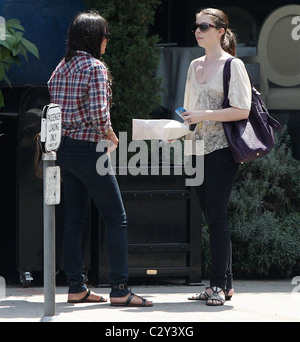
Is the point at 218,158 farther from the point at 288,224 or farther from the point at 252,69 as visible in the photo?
the point at 252,69

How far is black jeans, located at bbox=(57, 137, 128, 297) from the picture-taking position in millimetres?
5402

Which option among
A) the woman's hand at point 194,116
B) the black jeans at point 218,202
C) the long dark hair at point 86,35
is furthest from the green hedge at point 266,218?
the long dark hair at point 86,35

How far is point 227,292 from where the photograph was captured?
587cm

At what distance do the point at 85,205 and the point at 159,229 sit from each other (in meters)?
1.13

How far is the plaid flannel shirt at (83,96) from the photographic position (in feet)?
17.4

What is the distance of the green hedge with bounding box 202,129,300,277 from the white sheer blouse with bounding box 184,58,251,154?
1.76m

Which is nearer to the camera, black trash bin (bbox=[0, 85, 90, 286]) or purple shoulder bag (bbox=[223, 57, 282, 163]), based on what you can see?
purple shoulder bag (bbox=[223, 57, 282, 163])

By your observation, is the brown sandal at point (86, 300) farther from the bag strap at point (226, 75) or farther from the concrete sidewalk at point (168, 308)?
the bag strap at point (226, 75)

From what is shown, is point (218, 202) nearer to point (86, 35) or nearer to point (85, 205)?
point (85, 205)

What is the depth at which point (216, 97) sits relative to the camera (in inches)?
223

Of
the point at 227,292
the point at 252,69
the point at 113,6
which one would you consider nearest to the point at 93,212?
the point at 227,292

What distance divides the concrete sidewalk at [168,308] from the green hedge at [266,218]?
0.57 meters

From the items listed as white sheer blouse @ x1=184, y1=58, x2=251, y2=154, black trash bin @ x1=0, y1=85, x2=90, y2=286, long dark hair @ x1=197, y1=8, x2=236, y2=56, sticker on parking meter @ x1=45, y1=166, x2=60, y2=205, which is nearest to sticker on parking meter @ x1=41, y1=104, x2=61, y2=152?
sticker on parking meter @ x1=45, y1=166, x2=60, y2=205

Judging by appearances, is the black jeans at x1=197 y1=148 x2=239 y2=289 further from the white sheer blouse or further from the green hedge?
the green hedge
